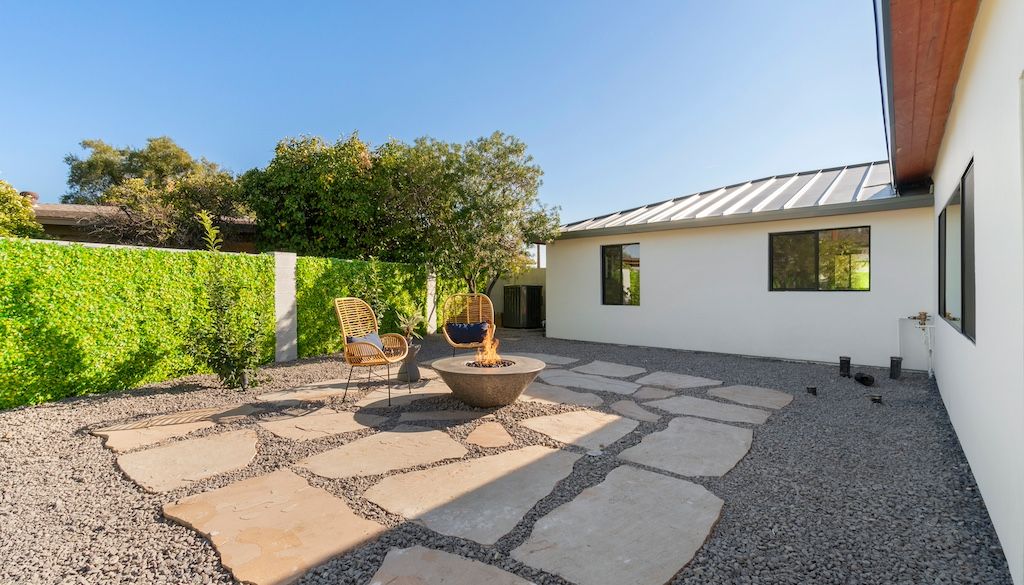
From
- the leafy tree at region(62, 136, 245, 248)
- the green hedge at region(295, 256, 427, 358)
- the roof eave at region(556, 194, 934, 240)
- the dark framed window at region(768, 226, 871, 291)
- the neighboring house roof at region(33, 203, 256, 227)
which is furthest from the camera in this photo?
the neighboring house roof at region(33, 203, 256, 227)

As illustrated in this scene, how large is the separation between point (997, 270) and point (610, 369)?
4.74 m

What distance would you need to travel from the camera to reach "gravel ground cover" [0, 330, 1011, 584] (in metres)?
1.90

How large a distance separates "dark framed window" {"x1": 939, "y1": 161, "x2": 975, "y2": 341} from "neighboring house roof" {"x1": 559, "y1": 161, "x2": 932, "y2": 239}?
1442 millimetres

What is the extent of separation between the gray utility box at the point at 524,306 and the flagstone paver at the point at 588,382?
6.52 m

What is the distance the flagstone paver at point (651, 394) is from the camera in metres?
5.03

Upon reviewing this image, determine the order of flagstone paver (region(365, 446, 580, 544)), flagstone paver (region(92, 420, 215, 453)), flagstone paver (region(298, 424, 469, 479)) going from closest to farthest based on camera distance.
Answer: flagstone paver (region(365, 446, 580, 544)) → flagstone paver (region(298, 424, 469, 479)) → flagstone paver (region(92, 420, 215, 453))

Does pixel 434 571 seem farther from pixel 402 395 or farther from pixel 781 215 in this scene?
pixel 781 215

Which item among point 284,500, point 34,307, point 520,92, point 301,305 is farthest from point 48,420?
point 520,92

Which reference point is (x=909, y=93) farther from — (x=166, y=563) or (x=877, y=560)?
(x=166, y=563)

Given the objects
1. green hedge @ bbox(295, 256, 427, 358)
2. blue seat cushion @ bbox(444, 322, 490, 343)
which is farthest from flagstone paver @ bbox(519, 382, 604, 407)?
green hedge @ bbox(295, 256, 427, 358)

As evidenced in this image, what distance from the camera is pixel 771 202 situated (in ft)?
25.6

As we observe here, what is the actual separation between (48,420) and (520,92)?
910 cm

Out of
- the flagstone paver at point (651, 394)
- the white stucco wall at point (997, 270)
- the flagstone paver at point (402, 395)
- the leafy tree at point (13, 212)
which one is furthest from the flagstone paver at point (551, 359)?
the leafy tree at point (13, 212)

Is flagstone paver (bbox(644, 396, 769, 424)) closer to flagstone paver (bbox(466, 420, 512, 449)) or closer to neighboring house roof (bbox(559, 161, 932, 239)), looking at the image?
flagstone paver (bbox(466, 420, 512, 449))
